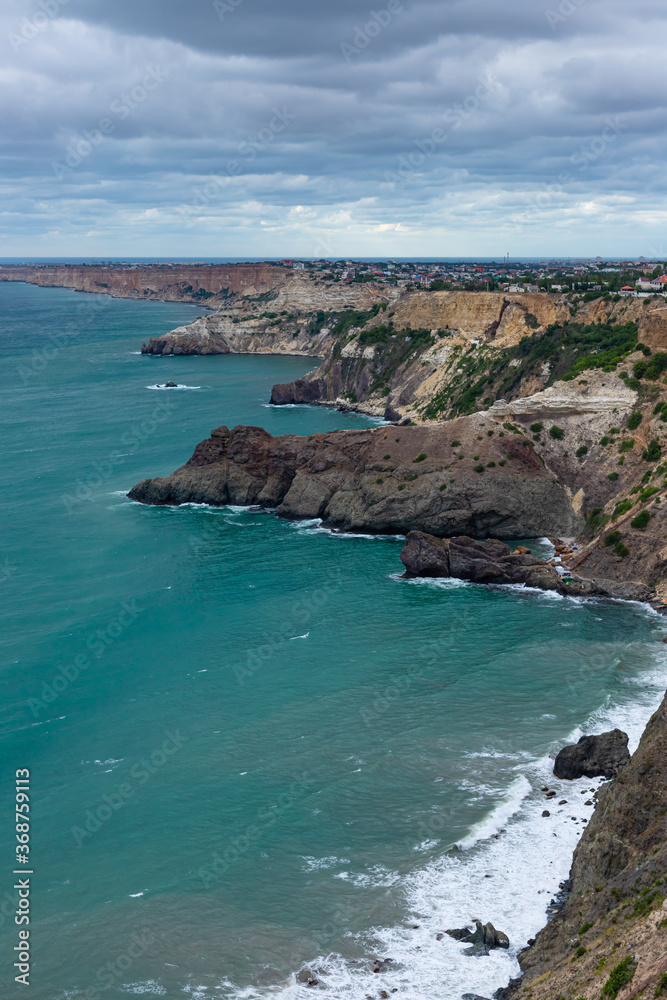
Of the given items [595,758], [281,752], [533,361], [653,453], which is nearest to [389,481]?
[653,453]

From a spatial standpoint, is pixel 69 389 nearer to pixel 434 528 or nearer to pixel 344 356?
pixel 344 356

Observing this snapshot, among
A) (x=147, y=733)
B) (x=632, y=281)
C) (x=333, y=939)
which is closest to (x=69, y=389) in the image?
(x=632, y=281)

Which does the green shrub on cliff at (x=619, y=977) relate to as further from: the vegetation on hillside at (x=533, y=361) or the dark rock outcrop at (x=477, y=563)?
the vegetation on hillside at (x=533, y=361)

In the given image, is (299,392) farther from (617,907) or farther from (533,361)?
(617,907)

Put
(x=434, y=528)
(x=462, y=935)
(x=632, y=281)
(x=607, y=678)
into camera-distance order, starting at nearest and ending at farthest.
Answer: (x=462, y=935) < (x=607, y=678) < (x=434, y=528) < (x=632, y=281)

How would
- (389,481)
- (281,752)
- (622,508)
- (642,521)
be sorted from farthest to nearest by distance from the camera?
(389,481), (622,508), (642,521), (281,752)

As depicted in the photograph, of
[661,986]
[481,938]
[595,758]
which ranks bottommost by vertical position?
[481,938]
